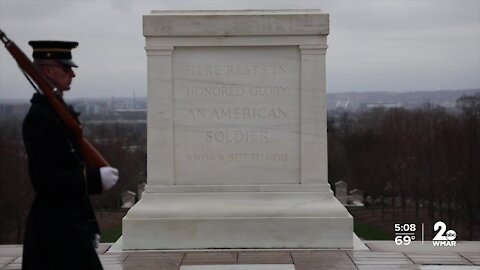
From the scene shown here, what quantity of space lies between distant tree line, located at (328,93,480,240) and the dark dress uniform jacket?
27.3 metres

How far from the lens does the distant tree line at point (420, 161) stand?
36438mm

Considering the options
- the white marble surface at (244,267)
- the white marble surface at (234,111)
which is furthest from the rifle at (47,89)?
the white marble surface at (234,111)

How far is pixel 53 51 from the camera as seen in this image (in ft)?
16.3

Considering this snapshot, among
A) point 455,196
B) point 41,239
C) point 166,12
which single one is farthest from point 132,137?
point 41,239

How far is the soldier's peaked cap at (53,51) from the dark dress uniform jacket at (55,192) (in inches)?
10.4

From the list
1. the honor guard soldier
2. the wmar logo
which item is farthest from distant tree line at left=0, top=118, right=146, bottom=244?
the honor guard soldier

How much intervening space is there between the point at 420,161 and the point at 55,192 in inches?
1596

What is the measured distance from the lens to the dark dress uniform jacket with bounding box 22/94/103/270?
186 inches

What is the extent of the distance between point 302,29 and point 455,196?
93.3ft

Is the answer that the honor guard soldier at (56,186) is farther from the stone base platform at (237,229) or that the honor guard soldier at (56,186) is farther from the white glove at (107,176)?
the stone base platform at (237,229)

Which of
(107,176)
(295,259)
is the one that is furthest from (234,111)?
(107,176)

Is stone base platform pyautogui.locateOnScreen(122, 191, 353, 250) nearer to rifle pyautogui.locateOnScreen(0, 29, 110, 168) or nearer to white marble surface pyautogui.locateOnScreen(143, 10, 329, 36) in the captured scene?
white marble surface pyautogui.locateOnScreen(143, 10, 329, 36)

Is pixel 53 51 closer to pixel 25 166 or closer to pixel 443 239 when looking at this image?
pixel 443 239

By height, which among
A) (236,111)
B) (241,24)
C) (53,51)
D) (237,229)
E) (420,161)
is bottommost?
(420,161)
